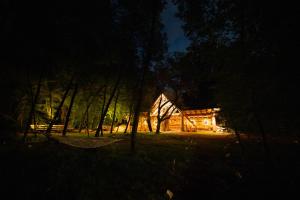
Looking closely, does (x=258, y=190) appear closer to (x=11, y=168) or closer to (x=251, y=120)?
(x=251, y=120)

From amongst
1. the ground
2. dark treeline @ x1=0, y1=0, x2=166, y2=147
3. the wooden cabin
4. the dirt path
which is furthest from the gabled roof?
the dirt path

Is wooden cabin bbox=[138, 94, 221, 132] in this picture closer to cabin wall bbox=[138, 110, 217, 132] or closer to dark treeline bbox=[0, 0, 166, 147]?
cabin wall bbox=[138, 110, 217, 132]

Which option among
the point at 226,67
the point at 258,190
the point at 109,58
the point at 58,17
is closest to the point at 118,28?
the point at 109,58

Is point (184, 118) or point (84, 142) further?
point (184, 118)

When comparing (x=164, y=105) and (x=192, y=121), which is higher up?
(x=164, y=105)

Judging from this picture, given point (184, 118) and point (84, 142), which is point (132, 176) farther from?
point (184, 118)

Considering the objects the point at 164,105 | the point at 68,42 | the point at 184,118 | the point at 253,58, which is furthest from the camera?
the point at 184,118

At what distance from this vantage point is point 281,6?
5.36 metres

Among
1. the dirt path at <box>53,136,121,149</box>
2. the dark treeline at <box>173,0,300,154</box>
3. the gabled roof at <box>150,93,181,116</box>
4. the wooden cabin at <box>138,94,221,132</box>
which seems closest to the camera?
the dark treeline at <box>173,0,300,154</box>

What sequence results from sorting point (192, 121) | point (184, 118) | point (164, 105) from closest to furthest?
point (164, 105) < point (192, 121) < point (184, 118)

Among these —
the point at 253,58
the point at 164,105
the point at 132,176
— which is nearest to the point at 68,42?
the point at 132,176

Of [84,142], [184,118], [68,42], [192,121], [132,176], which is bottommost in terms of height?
[132,176]

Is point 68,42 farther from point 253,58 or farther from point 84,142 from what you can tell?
point 253,58

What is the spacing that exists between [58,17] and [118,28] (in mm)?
4468
